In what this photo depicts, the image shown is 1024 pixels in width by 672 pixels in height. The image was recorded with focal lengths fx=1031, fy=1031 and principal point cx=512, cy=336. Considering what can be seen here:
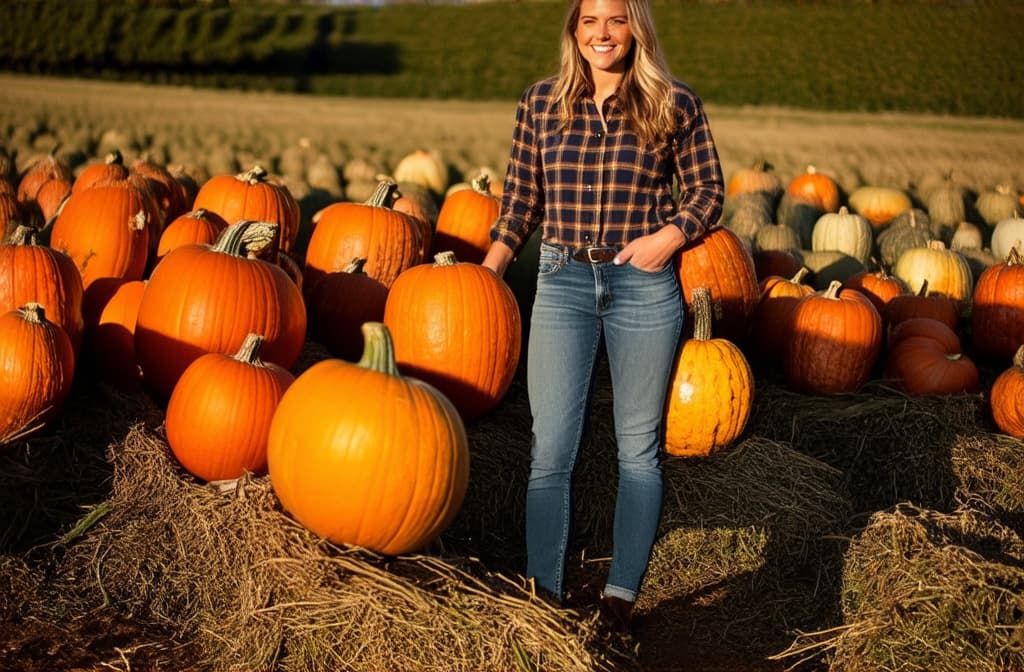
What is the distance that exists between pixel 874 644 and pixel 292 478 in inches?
77.7

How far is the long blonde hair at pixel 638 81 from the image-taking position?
10.7 feet

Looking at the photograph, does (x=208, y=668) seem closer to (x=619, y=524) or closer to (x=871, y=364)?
(x=619, y=524)

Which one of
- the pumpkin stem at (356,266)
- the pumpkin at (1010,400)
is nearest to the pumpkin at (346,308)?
the pumpkin stem at (356,266)

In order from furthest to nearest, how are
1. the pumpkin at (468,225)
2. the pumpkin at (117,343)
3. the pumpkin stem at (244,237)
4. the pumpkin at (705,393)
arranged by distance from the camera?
the pumpkin at (468,225) → the pumpkin at (117,343) → the pumpkin at (705,393) → the pumpkin stem at (244,237)

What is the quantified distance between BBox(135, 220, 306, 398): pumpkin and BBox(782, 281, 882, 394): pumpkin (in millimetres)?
2467

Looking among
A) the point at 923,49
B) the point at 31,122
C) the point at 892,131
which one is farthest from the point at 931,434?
the point at 923,49

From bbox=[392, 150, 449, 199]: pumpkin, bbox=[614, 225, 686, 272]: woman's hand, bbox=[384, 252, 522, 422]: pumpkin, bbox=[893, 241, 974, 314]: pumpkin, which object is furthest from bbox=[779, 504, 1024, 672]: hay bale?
bbox=[392, 150, 449, 199]: pumpkin

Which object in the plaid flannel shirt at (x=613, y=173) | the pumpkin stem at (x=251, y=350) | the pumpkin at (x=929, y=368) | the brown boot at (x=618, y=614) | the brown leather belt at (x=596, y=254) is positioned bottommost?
the brown boot at (x=618, y=614)

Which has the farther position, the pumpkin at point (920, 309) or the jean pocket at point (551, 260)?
the pumpkin at point (920, 309)

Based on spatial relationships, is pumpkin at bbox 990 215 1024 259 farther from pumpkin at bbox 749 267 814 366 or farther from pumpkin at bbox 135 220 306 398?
pumpkin at bbox 135 220 306 398

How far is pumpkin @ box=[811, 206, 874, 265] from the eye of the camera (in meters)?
8.16

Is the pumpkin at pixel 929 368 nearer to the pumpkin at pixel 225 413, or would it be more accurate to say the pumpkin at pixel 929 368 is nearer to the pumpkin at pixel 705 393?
the pumpkin at pixel 705 393

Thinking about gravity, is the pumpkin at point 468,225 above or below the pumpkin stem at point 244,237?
below

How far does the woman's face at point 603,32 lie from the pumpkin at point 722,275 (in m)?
1.58
